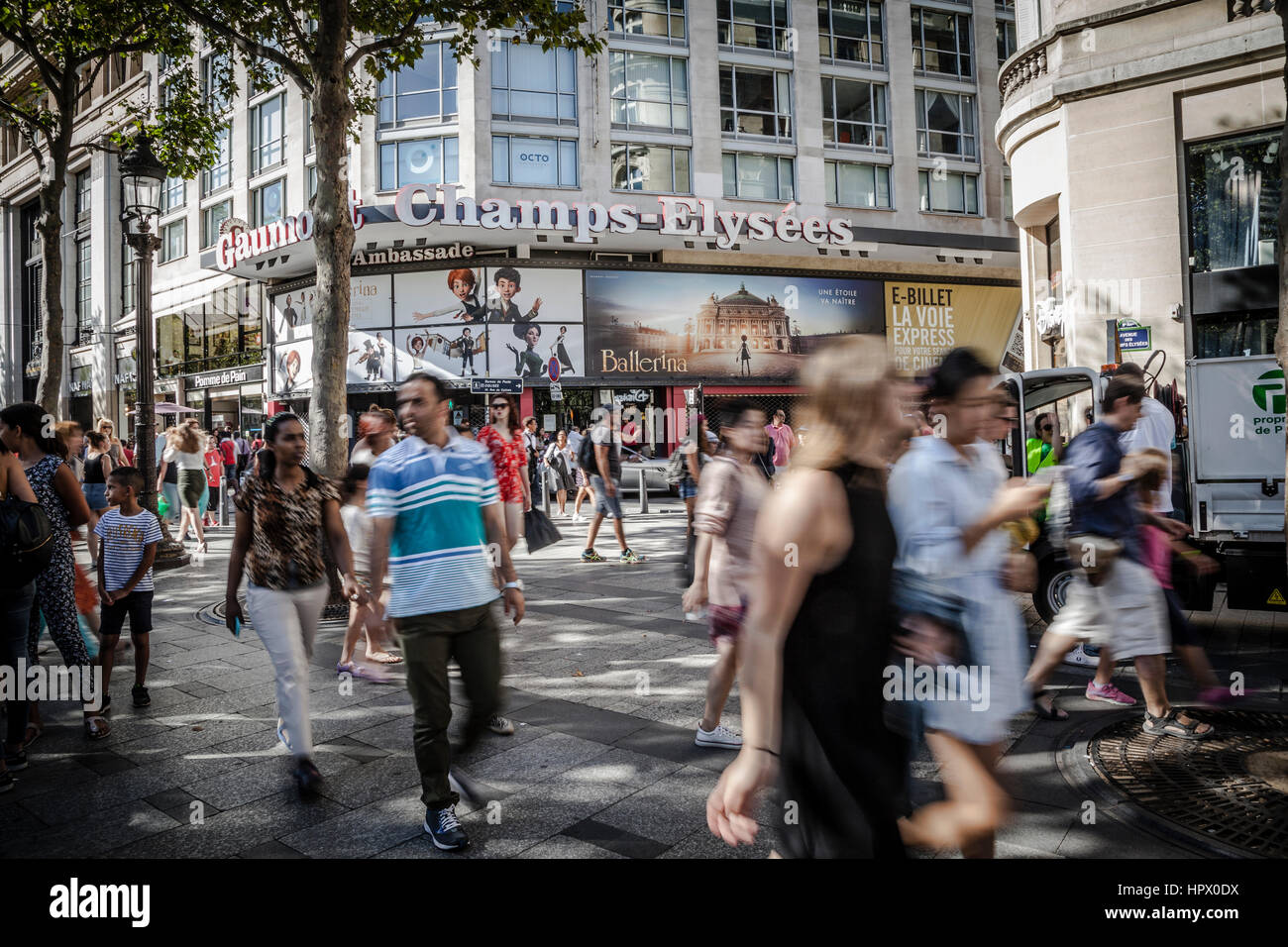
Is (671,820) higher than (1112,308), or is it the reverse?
(1112,308)

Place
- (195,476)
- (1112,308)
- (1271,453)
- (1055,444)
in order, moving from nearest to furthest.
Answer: (1271,453) < (1055,444) < (195,476) < (1112,308)

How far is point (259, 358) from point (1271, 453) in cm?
3236

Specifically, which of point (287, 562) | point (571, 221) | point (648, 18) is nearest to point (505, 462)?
point (287, 562)

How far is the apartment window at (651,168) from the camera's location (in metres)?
28.3

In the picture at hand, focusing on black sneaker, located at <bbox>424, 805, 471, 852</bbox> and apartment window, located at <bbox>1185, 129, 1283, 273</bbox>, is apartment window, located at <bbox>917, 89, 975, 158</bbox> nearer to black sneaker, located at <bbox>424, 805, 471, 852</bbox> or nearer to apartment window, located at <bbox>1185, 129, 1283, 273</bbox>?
apartment window, located at <bbox>1185, 129, 1283, 273</bbox>

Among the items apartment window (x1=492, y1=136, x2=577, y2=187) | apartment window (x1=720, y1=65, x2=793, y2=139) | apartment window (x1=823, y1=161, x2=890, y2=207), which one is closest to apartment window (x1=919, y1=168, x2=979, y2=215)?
apartment window (x1=823, y1=161, x2=890, y2=207)

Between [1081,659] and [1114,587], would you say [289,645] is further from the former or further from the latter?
A: [1081,659]

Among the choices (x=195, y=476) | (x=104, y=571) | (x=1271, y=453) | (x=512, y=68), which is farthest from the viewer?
(x=512, y=68)

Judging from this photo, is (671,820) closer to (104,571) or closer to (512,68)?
(104,571)

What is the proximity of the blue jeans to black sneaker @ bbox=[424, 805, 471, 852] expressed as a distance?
2.52 m

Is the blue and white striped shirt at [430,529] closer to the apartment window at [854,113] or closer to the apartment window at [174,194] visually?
the apartment window at [854,113]

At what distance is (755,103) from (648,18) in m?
4.81

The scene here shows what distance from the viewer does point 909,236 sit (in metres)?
30.2
